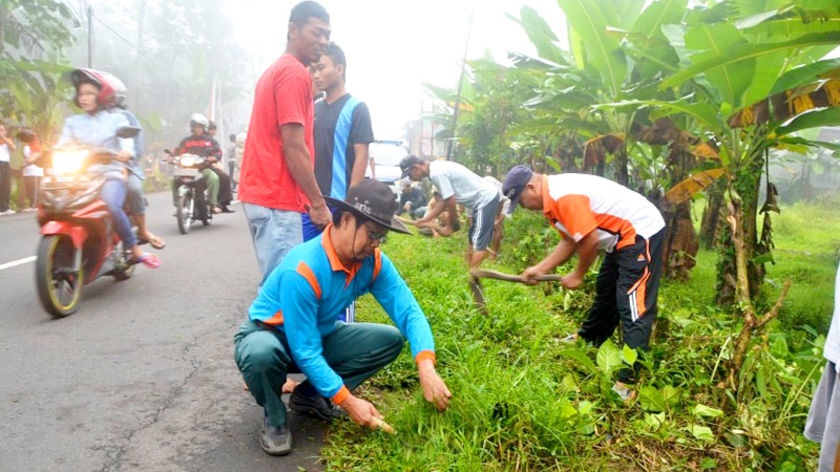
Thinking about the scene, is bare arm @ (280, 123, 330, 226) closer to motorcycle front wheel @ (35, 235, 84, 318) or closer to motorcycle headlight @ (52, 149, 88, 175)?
motorcycle front wheel @ (35, 235, 84, 318)

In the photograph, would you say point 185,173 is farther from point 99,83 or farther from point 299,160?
point 299,160

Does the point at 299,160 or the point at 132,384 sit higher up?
the point at 299,160

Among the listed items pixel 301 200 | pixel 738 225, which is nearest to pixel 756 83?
pixel 738 225

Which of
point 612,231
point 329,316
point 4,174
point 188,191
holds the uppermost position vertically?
point 612,231

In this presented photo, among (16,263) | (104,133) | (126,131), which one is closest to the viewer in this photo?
(126,131)

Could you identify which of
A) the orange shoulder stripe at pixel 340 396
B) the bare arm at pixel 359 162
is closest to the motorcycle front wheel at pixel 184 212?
the bare arm at pixel 359 162

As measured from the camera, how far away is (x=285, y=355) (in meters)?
2.86

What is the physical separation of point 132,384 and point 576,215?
2.64 meters

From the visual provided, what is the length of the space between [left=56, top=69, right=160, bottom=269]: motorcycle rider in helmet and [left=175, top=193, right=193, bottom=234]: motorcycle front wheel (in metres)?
3.50

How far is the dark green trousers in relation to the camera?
2783 millimetres

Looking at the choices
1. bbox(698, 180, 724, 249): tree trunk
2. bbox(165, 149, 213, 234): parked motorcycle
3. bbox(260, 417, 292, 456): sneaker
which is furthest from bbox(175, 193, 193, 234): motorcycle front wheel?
bbox(698, 180, 724, 249): tree trunk

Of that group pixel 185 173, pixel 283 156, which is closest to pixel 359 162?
pixel 283 156

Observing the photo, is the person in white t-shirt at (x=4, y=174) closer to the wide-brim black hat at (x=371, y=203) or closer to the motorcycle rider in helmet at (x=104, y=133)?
the motorcycle rider in helmet at (x=104, y=133)

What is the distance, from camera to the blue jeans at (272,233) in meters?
3.34
